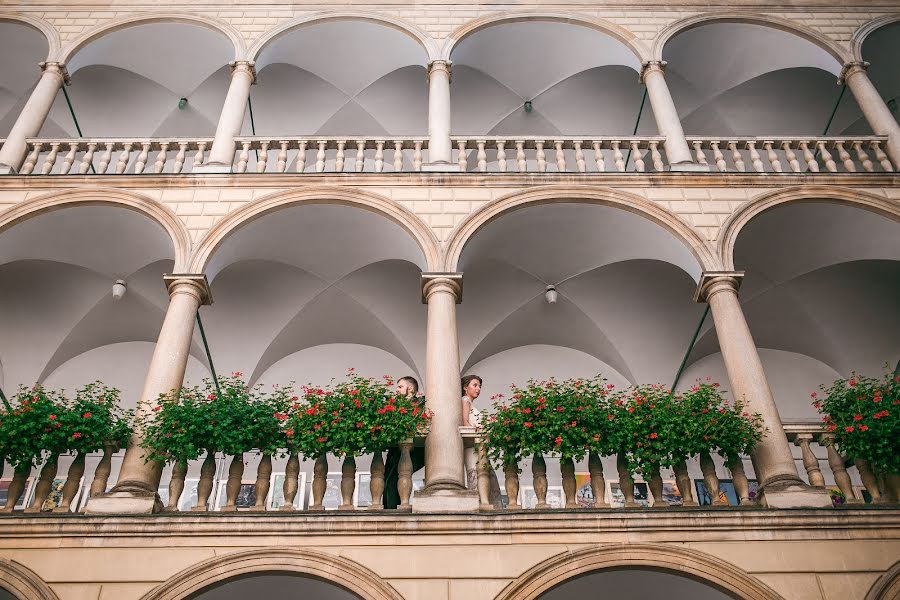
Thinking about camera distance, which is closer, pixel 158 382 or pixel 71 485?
pixel 71 485

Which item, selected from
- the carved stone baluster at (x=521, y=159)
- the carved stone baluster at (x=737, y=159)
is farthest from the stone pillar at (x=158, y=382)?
the carved stone baluster at (x=737, y=159)

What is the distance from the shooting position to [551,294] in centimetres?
1033

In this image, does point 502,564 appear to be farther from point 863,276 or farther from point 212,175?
point 863,276

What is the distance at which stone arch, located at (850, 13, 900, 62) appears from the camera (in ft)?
34.4

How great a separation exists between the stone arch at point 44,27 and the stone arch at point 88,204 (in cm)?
270

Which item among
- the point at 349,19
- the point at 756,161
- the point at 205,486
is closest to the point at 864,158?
the point at 756,161

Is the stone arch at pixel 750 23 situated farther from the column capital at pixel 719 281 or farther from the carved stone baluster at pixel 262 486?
the carved stone baluster at pixel 262 486

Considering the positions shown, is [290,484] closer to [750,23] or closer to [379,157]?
[379,157]

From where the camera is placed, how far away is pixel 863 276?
10.2m

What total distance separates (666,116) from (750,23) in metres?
2.46

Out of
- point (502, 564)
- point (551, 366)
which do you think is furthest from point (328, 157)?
point (502, 564)

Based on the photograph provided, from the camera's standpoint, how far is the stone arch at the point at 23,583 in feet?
19.1

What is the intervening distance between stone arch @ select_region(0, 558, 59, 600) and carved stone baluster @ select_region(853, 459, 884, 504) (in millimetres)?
5825

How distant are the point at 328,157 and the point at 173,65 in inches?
94.8
